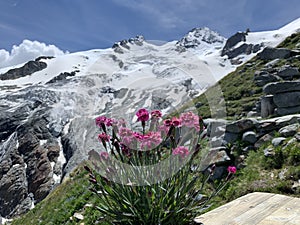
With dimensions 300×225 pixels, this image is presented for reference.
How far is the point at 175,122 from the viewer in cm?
166

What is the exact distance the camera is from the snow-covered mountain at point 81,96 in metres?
2.28

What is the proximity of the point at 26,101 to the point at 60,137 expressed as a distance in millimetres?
18341

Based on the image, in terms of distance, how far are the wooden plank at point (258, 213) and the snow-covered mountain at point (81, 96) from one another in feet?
2.80

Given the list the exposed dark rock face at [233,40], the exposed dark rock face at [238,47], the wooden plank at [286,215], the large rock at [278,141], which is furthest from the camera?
the exposed dark rock face at [233,40]

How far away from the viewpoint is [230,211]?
7.13 feet

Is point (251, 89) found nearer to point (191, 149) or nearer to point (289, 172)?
point (289, 172)

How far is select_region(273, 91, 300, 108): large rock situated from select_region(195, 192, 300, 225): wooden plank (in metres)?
6.43

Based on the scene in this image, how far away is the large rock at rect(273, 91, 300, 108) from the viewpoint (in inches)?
321

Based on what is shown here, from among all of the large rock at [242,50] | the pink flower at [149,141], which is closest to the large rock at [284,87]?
the pink flower at [149,141]

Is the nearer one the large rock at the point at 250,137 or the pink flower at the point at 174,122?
the pink flower at the point at 174,122

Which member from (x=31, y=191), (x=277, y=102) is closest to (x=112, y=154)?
(x=277, y=102)

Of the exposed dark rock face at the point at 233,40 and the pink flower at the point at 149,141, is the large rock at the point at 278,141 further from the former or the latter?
the exposed dark rock face at the point at 233,40

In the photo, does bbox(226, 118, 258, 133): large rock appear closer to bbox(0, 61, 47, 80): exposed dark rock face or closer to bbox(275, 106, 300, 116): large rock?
→ bbox(275, 106, 300, 116): large rock

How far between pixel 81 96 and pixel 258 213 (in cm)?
177
